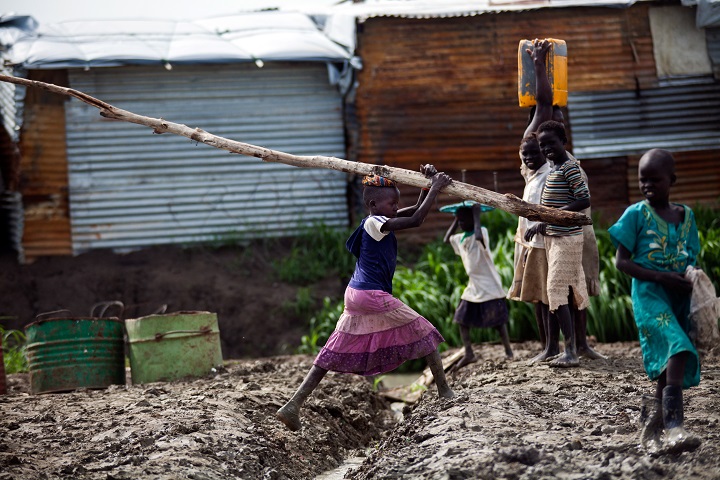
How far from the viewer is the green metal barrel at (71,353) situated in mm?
7191

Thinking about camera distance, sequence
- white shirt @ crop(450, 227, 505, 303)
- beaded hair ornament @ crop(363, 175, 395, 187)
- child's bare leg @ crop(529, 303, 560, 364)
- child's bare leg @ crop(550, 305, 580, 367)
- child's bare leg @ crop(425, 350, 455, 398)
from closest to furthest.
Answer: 1. beaded hair ornament @ crop(363, 175, 395, 187)
2. child's bare leg @ crop(425, 350, 455, 398)
3. child's bare leg @ crop(550, 305, 580, 367)
4. child's bare leg @ crop(529, 303, 560, 364)
5. white shirt @ crop(450, 227, 505, 303)

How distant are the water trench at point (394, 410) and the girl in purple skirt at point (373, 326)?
446 millimetres

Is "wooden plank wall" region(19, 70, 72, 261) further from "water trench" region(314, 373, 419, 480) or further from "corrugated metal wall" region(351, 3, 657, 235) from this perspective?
"water trench" region(314, 373, 419, 480)

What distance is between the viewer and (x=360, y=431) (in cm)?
684

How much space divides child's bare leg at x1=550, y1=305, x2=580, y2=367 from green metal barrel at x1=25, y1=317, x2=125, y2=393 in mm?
3706

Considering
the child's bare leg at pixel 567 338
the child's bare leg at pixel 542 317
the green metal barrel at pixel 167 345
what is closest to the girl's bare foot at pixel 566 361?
the child's bare leg at pixel 567 338

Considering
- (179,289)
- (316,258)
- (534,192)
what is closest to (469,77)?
(316,258)

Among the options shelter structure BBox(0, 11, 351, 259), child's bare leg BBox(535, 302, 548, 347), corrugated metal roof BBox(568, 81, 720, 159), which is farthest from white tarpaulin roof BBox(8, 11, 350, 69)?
child's bare leg BBox(535, 302, 548, 347)

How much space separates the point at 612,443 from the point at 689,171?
919 centimetres

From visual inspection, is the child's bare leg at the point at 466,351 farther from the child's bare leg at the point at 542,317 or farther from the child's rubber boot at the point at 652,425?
the child's rubber boot at the point at 652,425

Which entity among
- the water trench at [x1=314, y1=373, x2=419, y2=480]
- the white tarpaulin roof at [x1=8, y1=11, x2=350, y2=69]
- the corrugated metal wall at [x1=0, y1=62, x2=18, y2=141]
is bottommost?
the water trench at [x1=314, y1=373, x2=419, y2=480]

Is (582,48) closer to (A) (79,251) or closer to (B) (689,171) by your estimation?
(B) (689,171)

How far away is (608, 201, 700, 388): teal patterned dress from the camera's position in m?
4.20

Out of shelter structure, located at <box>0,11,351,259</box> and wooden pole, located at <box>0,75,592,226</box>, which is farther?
shelter structure, located at <box>0,11,351,259</box>
